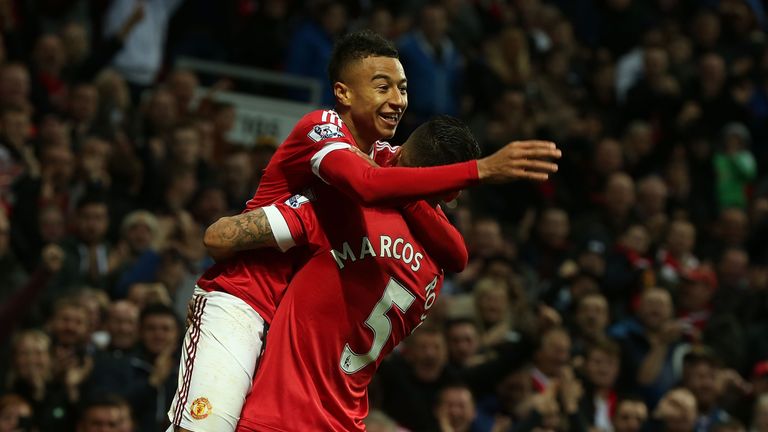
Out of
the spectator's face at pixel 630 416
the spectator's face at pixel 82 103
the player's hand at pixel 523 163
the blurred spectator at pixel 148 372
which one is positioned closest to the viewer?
the player's hand at pixel 523 163

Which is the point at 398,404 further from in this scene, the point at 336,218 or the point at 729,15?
the point at 729,15

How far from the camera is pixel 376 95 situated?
5.45 metres

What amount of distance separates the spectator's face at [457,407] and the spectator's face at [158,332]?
1824mm

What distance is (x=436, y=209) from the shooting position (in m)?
5.57

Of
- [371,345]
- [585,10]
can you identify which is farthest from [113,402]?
[585,10]

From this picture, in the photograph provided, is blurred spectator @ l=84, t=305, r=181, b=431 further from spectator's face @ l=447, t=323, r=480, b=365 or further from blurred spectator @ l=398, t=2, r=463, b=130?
blurred spectator @ l=398, t=2, r=463, b=130

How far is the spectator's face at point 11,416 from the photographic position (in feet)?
26.9

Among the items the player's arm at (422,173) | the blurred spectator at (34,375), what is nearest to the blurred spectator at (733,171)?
the blurred spectator at (34,375)

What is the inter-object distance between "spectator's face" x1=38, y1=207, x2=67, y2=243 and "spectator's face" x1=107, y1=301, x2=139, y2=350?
1419 mm

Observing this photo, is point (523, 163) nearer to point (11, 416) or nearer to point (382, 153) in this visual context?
point (382, 153)

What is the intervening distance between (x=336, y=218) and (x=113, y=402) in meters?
3.08

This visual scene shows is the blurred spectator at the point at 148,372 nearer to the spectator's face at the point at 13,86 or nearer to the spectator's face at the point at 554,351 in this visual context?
the spectator's face at the point at 554,351

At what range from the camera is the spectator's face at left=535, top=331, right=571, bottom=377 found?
10.2 m

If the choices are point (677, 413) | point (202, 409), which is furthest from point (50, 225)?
point (202, 409)
